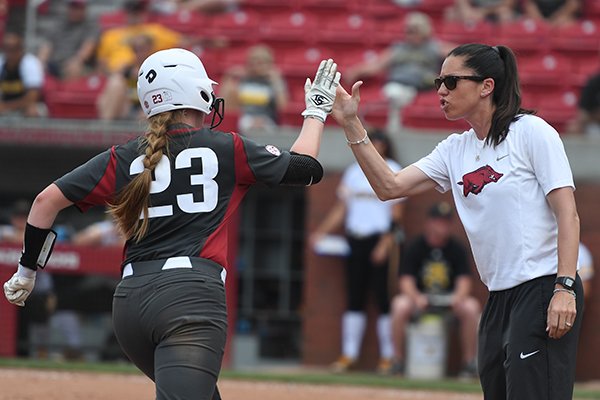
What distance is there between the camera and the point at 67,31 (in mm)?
14641

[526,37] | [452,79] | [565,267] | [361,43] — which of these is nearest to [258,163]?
[452,79]

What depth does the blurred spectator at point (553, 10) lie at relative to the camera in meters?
13.3

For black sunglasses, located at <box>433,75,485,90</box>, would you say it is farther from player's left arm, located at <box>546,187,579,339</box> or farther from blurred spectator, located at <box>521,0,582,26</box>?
blurred spectator, located at <box>521,0,582,26</box>

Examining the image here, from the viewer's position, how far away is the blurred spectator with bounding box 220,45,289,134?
11.2 metres

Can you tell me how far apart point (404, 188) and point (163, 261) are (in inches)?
53.1

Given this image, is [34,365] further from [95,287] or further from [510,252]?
[510,252]

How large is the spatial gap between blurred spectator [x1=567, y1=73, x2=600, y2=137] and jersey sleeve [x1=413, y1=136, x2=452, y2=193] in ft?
21.6

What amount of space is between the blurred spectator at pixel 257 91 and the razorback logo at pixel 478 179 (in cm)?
668

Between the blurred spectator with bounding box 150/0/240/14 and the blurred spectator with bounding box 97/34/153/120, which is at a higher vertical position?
the blurred spectator with bounding box 150/0/240/14

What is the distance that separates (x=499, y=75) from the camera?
451 cm

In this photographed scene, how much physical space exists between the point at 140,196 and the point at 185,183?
0.17 m

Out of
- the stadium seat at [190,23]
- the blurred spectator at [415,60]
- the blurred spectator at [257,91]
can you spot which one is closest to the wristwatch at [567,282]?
the blurred spectator at [257,91]

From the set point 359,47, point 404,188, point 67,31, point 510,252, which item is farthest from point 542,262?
point 67,31

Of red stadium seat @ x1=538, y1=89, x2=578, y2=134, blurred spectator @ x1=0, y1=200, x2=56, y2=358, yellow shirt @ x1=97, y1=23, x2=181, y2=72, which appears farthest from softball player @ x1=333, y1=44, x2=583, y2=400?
yellow shirt @ x1=97, y1=23, x2=181, y2=72
